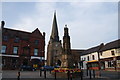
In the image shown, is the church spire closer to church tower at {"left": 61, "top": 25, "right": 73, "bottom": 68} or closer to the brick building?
the brick building

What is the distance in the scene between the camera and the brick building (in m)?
32.1

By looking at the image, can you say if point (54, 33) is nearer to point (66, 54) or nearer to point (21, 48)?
point (21, 48)

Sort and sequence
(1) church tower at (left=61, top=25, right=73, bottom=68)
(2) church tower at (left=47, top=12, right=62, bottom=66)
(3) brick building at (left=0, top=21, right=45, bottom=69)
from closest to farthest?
(1) church tower at (left=61, top=25, right=73, bottom=68) → (3) brick building at (left=0, top=21, right=45, bottom=69) → (2) church tower at (left=47, top=12, right=62, bottom=66)

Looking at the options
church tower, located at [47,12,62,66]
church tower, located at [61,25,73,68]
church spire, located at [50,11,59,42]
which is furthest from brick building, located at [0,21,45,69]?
church spire, located at [50,11,59,42]

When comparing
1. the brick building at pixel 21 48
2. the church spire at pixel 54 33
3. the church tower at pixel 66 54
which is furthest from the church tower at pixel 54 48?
the church tower at pixel 66 54

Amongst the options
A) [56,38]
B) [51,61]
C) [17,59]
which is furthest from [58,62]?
[17,59]

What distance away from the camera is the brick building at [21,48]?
32062mm

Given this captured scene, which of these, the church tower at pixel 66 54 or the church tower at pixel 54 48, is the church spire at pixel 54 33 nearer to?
the church tower at pixel 54 48

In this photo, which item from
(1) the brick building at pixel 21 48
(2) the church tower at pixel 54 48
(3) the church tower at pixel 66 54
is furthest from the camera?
(2) the church tower at pixel 54 48

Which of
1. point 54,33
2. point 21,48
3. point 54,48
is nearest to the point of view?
point 21,48

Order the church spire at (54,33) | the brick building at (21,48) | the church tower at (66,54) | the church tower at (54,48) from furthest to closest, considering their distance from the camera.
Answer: the church spire at (54,33), the church tower at (54,48), the brick building at (21,48), the church tower at (66,54)

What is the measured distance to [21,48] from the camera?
113ft

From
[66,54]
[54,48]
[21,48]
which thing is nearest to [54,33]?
[54,48]

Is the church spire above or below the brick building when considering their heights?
above
